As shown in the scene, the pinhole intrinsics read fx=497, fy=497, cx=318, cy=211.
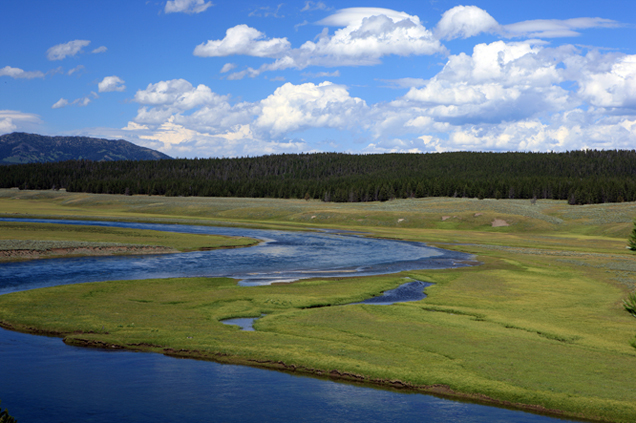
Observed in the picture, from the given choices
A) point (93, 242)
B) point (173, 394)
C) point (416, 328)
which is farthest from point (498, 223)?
point (173, 394)

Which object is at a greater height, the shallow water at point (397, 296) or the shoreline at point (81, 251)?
the shallow water at point (397, 296)

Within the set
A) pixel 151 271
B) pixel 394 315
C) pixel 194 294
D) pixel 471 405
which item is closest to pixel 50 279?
pixel 151 271

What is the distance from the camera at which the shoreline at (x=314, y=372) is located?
724 inches

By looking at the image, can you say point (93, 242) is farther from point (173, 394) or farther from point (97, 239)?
point (173, 394)

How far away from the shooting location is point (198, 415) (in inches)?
688

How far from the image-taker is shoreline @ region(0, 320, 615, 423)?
60.3 ft

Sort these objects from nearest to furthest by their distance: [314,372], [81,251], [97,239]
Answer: [314,372], [81,251], [97,239]

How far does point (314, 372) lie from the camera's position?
21.7 metres

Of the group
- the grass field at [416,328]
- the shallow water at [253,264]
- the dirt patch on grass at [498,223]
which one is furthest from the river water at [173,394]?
the dirt patch on grass at [498,223]

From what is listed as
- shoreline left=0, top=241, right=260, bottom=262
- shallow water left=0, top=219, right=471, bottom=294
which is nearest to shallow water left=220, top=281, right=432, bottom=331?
shallow water left=0, top=219, right=471, bottom=294

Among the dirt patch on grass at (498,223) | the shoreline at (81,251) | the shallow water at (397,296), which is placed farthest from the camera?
the dirt patch on grass at (498,223)

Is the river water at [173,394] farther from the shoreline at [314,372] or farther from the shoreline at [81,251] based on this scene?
the shoreline at [81,251]

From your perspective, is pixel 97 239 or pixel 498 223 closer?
pixel 97 239

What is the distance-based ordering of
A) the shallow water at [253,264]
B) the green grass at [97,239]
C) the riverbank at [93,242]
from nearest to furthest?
1. the shallow water at [253,264]
2. the riverbank at [93,242]
3. the green grass at [97,239]
